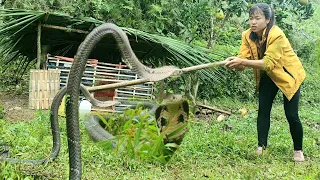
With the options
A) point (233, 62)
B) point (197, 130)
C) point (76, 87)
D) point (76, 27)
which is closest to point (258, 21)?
point (233, 62)

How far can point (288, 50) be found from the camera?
199 inches

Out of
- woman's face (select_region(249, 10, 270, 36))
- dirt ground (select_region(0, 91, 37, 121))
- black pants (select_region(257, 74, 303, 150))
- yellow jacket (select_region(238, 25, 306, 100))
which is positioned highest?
woman's face (select_region(249, 10, 270, 36))

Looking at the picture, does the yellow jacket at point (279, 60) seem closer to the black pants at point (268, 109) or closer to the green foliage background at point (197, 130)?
the black pants at point (268, 109)

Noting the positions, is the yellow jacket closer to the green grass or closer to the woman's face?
the woman's face

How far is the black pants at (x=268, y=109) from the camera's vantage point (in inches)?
203

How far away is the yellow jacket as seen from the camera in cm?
488

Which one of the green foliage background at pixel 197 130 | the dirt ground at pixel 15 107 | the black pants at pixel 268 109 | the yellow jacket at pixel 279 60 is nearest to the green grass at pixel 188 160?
the green foliage background at pixel 197 130

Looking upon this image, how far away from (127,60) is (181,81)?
24.2 ft

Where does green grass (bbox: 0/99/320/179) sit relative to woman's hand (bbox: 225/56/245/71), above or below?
below

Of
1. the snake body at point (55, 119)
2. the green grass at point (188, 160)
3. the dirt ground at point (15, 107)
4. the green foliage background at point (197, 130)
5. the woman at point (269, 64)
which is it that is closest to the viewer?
the snake body at point (55, 119)

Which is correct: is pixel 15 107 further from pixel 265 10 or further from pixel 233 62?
pixel 265 10

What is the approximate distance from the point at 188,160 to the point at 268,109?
1161 mm

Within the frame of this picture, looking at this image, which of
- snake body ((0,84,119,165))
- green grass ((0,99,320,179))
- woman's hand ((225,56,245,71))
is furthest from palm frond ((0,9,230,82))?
snake body ((0,84,119,165))

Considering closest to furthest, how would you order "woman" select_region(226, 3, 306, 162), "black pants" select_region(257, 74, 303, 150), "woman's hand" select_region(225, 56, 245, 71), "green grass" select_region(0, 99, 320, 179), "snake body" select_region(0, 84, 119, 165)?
"snake body" select_region(0, 84, 119, 165)
"green grass" select_region(0, 99, 320, 179)
"woman's hand" select_region(225, 56, 245, 71)
"woman" select_region(226, 3, 306, 162)
"black pants" select_region(257, 74, 303, 150)
